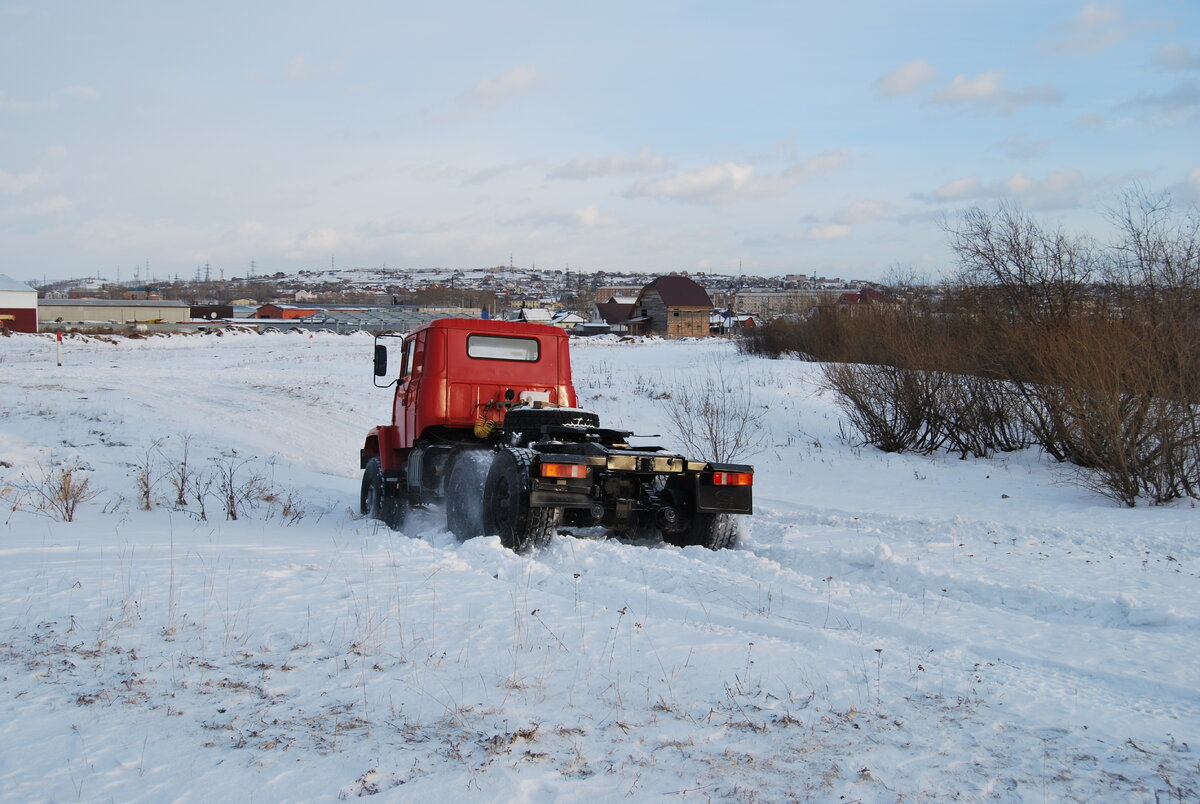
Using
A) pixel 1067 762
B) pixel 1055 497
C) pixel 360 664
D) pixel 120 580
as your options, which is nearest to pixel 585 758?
pixel 360 664

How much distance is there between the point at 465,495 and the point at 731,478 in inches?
101

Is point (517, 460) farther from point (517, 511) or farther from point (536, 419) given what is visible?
point (536, 419)

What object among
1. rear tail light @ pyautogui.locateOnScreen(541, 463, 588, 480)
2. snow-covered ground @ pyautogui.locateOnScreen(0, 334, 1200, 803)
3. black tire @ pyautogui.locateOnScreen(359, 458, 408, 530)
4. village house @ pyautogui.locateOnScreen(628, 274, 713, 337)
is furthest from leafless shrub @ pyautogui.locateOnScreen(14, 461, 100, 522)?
village house @ pyautogui.locateOnScreen(628, 274, 713, 337)

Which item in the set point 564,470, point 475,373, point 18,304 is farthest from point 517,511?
point 18,304

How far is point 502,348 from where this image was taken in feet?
34.0

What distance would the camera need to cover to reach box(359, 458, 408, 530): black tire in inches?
412

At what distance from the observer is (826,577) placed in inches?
290

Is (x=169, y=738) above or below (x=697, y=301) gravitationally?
below

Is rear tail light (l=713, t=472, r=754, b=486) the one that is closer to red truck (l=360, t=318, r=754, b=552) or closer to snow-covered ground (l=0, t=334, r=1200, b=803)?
red truck (l=360, t=318, r=754, b=552)

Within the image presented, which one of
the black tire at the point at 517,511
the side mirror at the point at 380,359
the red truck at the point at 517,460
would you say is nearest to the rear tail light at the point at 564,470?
the red truck at the point at 517,460

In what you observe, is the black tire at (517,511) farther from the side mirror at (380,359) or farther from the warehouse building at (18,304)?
the warehouse building at (18,304)

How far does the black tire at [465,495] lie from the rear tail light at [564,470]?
1113 millimetres

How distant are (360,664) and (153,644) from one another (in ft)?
3.83

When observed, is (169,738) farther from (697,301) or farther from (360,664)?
(697,301)
